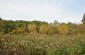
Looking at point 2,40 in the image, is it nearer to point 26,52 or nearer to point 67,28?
point 26,52

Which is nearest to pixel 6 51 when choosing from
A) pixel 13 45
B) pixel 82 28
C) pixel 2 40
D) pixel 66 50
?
pixel 13 45

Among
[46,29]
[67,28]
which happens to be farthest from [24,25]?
[67,28]

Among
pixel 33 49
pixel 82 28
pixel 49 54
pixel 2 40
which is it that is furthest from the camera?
pixel 82 28

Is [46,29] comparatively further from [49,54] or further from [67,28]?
[49,54]

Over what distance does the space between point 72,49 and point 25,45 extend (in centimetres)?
183

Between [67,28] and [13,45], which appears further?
[67,28]

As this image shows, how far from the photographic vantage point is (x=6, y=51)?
7438 millimetres

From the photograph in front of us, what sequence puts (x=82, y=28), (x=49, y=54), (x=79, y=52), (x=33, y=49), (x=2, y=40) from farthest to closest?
(x=82, y=28) → (x=2, y=40) → (x=33, y=49) → (x=49, y=54) → (x=79, y=52)

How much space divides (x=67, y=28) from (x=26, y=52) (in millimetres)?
23227

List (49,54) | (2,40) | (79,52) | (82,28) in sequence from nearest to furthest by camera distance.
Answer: (79,52)
(49,54)
(2,40)
(82,28)

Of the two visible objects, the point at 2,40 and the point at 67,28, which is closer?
the point at 2,40

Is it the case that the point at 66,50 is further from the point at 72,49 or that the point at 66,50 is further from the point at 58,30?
the point at 58,30

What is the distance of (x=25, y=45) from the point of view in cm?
788

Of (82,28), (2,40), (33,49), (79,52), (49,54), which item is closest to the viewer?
(79,52)
